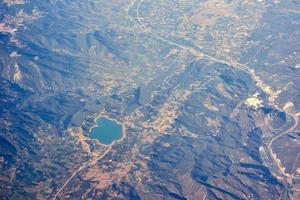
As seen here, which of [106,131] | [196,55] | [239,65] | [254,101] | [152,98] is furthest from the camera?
[196,55]

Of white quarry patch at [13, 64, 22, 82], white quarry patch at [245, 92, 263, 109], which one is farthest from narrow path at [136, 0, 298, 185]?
white quarry patch at [13, 64, 22, 82]

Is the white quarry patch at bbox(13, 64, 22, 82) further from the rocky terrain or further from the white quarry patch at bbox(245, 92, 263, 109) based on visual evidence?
the white quarry patch at bbox(245, 92, 263, 109)

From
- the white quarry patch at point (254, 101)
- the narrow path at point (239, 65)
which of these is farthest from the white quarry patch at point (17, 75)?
the white quarry patch at point (254, 101)

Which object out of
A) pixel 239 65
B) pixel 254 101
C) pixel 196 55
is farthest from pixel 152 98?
pixel 239 65

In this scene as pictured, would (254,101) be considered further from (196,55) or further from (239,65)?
(196,55)

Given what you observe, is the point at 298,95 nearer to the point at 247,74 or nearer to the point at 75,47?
the point at 247,74

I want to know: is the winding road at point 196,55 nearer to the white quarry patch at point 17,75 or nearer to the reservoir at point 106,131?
the reservoir at point 106,131
